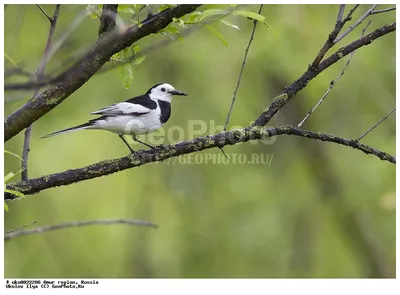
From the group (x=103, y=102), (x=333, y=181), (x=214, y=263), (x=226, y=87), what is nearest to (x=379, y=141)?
(x=333, y=181)

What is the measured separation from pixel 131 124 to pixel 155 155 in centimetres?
103

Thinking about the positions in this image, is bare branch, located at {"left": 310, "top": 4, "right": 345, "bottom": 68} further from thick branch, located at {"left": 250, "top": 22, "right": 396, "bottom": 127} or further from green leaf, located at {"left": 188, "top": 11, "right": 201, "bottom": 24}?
green leaf, located at {"left": 188, "top": 11, "right": 201, "bottom": 24}

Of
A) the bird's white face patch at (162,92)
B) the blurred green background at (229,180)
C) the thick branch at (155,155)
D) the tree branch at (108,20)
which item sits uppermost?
the blurred green background at (229,180)

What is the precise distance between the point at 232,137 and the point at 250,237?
170 inches

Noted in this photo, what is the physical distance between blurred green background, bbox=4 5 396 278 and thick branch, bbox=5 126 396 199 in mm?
3142

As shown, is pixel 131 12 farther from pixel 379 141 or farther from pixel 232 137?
pixel 379 141

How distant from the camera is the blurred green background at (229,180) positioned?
6223 mm

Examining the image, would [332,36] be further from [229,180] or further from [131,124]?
[229,180]

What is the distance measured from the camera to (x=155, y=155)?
9.00ft

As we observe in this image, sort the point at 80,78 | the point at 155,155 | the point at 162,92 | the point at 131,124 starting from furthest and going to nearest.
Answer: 1. the point at 162,92
2. the point at 131,124
3. the point at 155,155
4. the point at 80,78

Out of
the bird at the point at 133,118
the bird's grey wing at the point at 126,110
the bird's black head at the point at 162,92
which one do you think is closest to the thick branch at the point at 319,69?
the bird at the point at 133,118

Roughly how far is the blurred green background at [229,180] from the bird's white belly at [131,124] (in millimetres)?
2210

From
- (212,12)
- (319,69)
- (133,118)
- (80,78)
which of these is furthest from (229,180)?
(80,78)

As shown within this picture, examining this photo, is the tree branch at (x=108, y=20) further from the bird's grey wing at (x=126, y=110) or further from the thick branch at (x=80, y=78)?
the bird's grey wing at (x=126, y=110)
